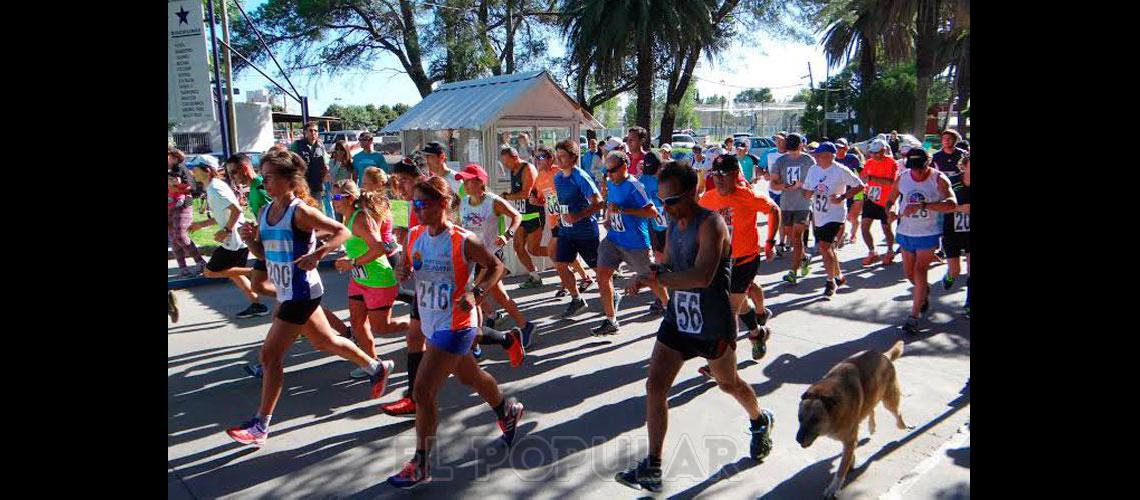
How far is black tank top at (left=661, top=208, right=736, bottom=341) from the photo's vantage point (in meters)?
3.61

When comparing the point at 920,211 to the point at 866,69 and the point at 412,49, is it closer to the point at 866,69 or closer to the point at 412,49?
the point at 412,49

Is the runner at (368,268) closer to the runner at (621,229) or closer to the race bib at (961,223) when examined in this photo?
the runner at (621,229)

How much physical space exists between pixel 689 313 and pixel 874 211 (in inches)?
278

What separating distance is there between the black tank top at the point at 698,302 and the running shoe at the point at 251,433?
241cm

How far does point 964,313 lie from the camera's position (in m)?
7.05

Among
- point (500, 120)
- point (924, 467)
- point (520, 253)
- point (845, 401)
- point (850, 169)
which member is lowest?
point (924, 467)

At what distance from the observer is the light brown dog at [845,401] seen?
3406 millimetres

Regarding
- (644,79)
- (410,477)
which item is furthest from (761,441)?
(644,79)

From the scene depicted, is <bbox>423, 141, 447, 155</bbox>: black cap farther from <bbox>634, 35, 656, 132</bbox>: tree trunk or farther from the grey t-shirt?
<bbox>634, 35, 656, 132</bbox>: tree trunk

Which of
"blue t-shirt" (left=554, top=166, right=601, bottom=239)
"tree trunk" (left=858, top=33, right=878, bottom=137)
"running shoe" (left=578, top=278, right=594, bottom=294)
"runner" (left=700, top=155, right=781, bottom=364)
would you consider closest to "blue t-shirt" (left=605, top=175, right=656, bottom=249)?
"blue t-shirt" (left=554, top=166, right=601, bottom=239)

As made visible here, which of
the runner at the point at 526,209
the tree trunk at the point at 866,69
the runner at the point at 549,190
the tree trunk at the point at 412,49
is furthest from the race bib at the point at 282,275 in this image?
the tree trunk at the point at 866,69

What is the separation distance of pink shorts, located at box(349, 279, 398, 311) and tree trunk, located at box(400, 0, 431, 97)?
2140cm

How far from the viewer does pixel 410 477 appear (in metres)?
3.73
